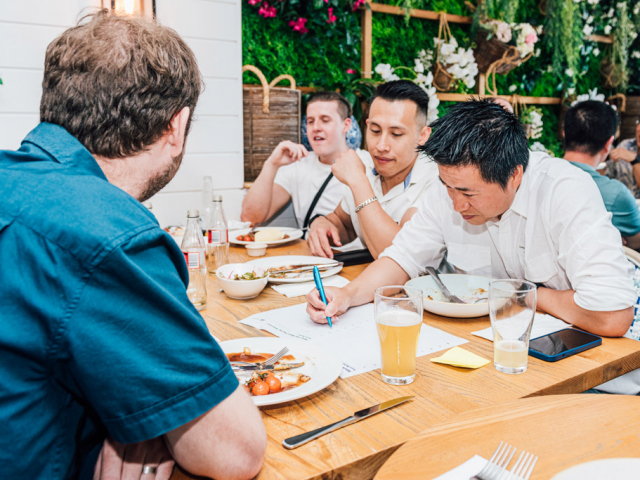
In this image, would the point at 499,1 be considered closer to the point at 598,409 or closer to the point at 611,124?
the point at 611,124

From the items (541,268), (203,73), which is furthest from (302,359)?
(203,73)

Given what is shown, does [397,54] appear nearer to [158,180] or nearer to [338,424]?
[158,180]

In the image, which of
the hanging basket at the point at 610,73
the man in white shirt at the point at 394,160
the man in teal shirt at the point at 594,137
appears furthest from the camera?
the hanging basket at the point at 610,73

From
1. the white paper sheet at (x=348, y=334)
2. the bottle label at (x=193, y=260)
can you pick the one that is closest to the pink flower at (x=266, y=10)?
the bottle label at (x=193, y=260)

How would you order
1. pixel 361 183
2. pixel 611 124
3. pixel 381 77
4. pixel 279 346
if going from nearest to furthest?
pixel 279 346 < pixel 361 183 < pixel 611 124 < pixel 381 77

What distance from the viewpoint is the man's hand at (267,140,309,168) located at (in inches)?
111

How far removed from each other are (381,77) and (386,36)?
1.29 ft

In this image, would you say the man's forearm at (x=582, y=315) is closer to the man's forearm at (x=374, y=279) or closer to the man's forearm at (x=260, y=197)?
the man's forearm at (x=374, y=279)

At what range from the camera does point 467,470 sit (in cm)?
67

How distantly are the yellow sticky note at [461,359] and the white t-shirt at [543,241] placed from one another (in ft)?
1.18

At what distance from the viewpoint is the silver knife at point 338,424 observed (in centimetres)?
78

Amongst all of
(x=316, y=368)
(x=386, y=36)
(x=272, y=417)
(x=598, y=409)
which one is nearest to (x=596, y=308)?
(x=598, y=409)

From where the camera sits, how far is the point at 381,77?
155 inches

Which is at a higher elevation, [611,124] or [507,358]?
[611,124]
